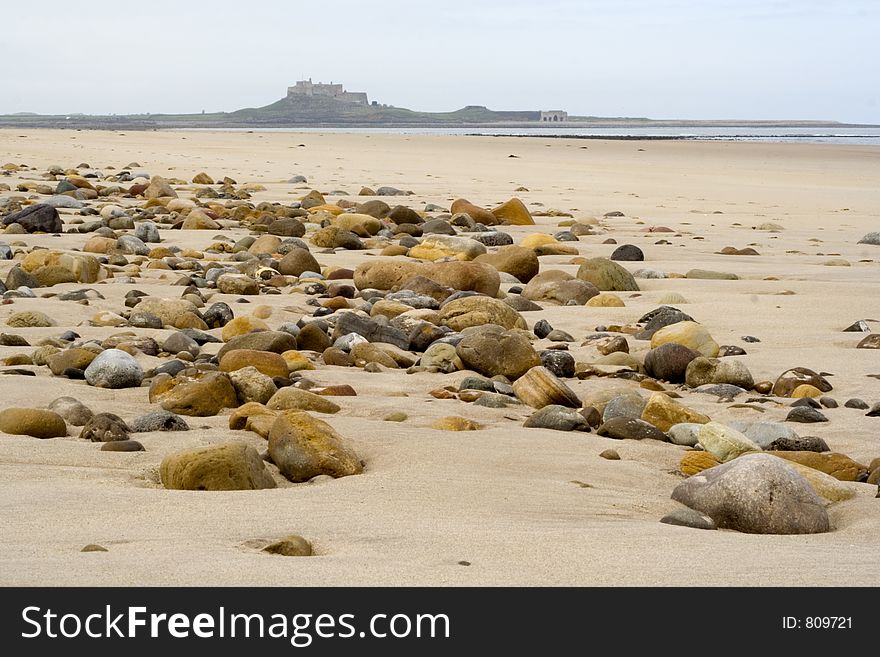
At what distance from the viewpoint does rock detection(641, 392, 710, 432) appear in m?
4.01

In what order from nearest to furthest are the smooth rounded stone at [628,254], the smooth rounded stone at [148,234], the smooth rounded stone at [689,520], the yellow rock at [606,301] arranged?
the smooth rounded stone at [689,520], the yellow rock at [606,301], the smooth rounded stone at [628,254], the smooth rounded stone at [148,234]

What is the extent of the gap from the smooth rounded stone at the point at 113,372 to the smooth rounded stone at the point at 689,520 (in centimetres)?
239

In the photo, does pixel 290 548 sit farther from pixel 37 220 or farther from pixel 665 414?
pixel 37 220

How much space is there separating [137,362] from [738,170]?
68.8ft

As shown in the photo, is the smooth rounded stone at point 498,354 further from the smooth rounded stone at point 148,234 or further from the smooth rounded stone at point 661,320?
the smooth rounded stone at point 148,234

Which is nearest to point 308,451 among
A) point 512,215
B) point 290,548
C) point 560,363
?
point 290,548

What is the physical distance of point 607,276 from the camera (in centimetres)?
720

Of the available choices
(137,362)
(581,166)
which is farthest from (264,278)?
(581,166)

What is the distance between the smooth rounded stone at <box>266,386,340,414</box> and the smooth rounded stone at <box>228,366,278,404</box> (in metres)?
0.12

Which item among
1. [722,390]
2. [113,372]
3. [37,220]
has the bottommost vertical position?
[722,390]

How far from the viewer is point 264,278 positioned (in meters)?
7.36

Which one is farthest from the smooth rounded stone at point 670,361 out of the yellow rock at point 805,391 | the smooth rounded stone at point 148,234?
the smooth rounded stone at point 148,234

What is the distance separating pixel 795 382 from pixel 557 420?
131cm

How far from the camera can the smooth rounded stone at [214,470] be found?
2.97m
